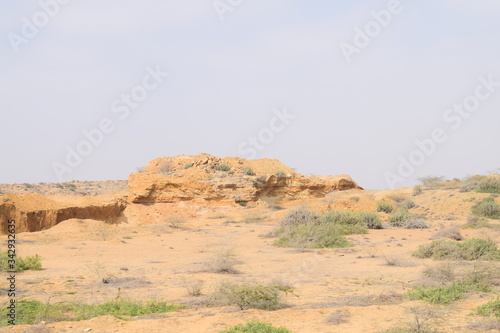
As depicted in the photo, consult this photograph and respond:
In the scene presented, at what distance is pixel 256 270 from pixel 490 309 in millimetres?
5019

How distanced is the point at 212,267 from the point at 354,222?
9614 mm

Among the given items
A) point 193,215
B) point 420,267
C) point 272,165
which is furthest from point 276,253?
point 272,165

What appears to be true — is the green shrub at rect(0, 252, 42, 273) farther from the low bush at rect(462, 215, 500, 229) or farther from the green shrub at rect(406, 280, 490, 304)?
the low bush at rect(462, 215, 500, 229)

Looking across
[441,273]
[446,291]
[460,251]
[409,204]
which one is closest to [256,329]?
[446,291]

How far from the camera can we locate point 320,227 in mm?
14727

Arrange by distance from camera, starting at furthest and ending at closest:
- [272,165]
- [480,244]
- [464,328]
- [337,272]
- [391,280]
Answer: [272,165]
[480,244]
[337,272]
[391,280]
[464,328]

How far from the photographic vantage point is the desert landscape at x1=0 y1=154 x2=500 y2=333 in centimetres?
591

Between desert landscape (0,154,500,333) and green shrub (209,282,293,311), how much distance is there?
0.05 ft

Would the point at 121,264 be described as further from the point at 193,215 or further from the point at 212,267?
the point at 193,215

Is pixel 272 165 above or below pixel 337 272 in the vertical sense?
above

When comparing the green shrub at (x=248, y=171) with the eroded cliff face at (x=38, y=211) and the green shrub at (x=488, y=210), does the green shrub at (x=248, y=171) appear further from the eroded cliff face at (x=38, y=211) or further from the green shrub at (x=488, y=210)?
the green shrub at (x=488, y=210)

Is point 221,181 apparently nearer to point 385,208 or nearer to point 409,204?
point 385,208

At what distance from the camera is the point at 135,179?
27172 millimetres

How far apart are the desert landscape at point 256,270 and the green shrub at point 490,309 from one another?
0.05 ft
